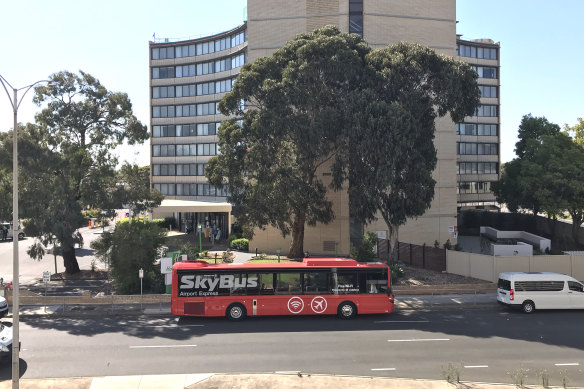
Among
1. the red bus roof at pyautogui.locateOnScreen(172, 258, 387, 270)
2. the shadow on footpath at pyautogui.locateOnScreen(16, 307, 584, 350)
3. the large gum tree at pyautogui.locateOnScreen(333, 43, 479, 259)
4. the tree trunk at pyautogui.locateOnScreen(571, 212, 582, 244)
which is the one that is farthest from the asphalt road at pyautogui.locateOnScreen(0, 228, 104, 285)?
the tree trunk at pyautogui.locateOnScreen(571, 212, 582, 244)

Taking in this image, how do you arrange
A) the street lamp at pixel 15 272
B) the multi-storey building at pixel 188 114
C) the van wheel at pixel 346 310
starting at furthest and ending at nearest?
1. the multi-storey building at pixel 188 114
2. the van wheel at pixel 346 310
3. the street lamp at pixel 15 272

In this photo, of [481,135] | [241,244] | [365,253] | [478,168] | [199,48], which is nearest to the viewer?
[365,253]

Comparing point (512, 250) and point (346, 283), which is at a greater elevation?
point (346, 283)

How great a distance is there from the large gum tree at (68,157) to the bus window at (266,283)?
1372 centimetres

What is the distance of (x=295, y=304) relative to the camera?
21.4 m

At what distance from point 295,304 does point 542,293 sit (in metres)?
12.0

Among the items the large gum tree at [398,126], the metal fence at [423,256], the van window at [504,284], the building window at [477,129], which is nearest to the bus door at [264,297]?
the large gum tree at [398,126]

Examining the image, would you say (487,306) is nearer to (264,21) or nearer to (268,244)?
(268,244)

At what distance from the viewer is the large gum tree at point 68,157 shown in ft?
91.3

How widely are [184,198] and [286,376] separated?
5321 cm

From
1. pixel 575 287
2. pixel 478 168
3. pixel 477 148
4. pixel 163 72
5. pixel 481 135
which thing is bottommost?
pixel 575 287

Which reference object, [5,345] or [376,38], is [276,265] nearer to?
[5,345]

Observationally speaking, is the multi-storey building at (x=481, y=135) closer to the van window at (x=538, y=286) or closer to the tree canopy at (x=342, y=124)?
the tree canopy at (x=342, y=124)

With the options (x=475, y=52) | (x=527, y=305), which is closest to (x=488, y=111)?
(x=475, y=52)
